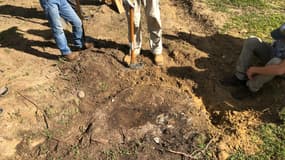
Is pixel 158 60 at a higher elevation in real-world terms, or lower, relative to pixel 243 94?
higher

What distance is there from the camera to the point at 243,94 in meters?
4.75

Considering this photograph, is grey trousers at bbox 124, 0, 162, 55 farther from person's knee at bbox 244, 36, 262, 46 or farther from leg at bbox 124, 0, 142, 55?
person's knee at bbox 244, 36, 262, 46

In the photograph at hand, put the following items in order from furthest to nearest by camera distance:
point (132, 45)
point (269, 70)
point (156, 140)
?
1. point (132, 45)
2. point (156, 140)
3. point (269, 70)

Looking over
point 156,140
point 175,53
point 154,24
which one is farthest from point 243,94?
point 154,24

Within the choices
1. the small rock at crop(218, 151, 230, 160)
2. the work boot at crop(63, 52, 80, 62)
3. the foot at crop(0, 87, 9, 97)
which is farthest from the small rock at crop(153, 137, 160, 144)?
the foot at crop(0, 87, 9, 97)

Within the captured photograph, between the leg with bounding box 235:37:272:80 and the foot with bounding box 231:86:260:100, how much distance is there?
0.21m

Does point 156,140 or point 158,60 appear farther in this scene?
point 158,60

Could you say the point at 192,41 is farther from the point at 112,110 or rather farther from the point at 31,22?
the point at 31,22

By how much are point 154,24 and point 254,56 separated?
1.37 m

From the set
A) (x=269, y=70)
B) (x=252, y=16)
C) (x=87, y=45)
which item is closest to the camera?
(x=269, y=70)

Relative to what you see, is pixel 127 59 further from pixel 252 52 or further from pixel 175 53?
pixel 252 52

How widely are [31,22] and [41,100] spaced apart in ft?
7.07

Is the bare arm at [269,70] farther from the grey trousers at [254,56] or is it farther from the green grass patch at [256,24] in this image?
the green grass patch at [256,24]

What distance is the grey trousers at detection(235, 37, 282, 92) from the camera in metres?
4.47
